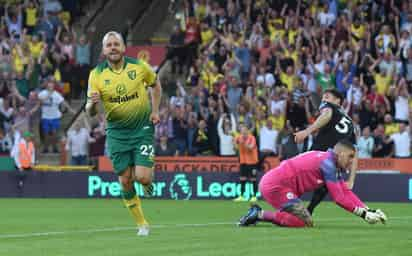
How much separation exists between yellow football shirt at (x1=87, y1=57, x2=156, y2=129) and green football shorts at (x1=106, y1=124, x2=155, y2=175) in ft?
0.30

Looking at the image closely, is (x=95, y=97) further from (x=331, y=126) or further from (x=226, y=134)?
(x=226, y=134)

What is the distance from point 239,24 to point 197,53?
1.61 meters

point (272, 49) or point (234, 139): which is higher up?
point (272, 49)

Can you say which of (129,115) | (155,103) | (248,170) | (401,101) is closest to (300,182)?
(155,103)

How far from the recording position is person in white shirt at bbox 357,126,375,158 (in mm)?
29594

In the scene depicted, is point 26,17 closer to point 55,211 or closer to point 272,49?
point 272,49

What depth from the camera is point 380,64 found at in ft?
101

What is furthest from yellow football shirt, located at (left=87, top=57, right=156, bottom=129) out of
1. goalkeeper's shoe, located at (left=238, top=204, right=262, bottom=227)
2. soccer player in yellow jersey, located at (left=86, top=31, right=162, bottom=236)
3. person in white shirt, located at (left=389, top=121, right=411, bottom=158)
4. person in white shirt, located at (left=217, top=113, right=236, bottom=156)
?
person in white shirt, located at (left=217, top=113, right=236, bottom=156)

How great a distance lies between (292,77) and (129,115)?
16272mm

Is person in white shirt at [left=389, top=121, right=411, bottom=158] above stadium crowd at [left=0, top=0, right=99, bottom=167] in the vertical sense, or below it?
below

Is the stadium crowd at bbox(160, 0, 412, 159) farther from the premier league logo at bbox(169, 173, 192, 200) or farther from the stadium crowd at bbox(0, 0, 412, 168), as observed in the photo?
the premier league logo at bbox(169, 173, 192, 200)

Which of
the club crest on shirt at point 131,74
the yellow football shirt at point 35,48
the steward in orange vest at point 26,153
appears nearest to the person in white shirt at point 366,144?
the steward in orange vest at point 26,153

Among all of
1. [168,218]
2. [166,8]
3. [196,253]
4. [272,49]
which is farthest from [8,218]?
[166,8]

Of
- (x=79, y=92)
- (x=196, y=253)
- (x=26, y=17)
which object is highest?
(x=26, y=17)
